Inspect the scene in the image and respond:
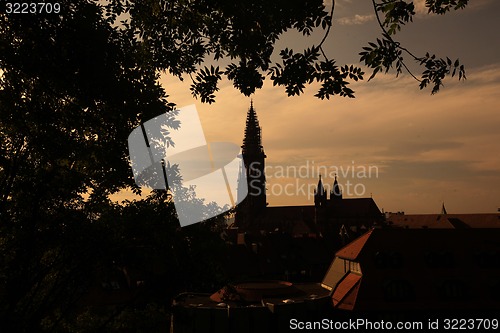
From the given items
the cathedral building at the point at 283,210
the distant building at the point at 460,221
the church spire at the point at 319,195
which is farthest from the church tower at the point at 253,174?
the distant building at the point at 460,221

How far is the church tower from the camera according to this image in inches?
4353

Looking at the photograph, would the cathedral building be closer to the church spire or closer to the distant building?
the church spire

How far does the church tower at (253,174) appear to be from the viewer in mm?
110562

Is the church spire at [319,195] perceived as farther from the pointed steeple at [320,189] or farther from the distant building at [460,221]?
the distant building at [460,221]

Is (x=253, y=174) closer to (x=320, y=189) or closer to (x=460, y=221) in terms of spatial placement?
(x=320, y=189)

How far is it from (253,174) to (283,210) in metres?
16.0

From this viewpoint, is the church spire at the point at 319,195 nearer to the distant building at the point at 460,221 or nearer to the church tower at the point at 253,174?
the church tower at the point at 253,174

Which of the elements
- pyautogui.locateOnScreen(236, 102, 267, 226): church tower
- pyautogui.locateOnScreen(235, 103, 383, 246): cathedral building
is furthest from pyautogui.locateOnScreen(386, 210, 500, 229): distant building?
pyautogui.locateOnScreen(236, 102, 267, 226): church tower

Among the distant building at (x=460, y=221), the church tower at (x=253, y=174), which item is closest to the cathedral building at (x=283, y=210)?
the church tower at (x=253, y=174)

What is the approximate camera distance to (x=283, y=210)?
119812mm

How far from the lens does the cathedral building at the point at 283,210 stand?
4336 inches

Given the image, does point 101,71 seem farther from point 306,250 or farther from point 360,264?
point 306,250

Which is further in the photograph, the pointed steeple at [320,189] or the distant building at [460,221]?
the pointed steeple at [320,189]

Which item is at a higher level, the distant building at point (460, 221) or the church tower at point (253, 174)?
the church tower at point (253, 174)
